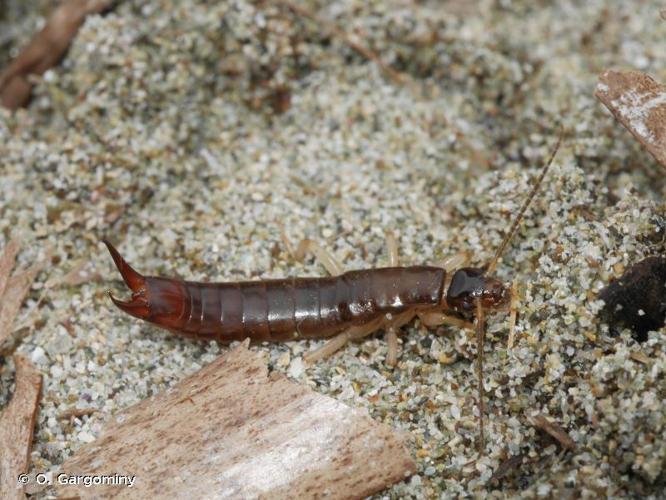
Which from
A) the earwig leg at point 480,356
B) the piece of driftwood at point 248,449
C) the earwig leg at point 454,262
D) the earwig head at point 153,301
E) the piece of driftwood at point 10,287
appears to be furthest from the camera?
the earwig leg at point 454,262

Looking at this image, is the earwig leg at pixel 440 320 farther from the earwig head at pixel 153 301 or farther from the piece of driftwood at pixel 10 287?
the piece of driftwood at pixel 10 287

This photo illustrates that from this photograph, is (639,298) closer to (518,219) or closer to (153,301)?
(518,219)

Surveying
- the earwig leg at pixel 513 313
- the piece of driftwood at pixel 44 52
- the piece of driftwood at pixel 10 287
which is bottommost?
the earwig leg at pixel 513 313

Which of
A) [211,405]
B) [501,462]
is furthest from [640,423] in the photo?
[211,405]

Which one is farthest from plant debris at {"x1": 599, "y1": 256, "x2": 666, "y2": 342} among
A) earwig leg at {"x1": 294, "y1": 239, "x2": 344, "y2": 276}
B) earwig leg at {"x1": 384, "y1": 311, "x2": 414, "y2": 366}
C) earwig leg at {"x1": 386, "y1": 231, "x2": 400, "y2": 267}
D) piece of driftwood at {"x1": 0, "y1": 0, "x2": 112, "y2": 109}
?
piece of driftwood at {"x1": 0, "y1": 0, "x2": 112, "y2": 109}

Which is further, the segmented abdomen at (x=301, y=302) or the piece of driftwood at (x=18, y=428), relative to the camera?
the segmented abdomen at (x=301, y=302)

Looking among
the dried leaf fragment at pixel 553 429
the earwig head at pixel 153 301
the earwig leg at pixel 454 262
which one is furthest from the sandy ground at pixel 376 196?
the earwig head at pixel 153 301

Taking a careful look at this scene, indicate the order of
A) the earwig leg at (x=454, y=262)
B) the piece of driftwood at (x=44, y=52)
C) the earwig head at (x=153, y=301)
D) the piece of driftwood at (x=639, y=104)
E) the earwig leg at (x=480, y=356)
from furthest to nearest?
the piece of driftwood at (x=44, y=52), the earwig leg at (x=454, y=262), the earwig head at (x=153, y=301), the piece of driftwood at (x=639, y=104), the earwig leg at (x=480, y=356)

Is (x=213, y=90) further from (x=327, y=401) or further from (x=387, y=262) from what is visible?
(x=327, y=401)
